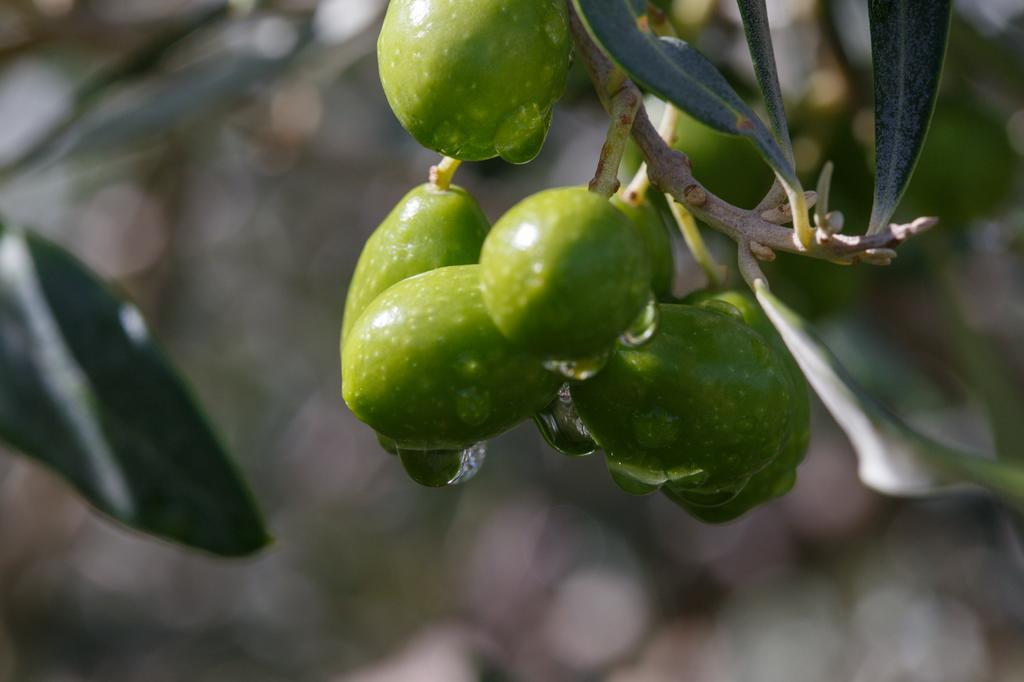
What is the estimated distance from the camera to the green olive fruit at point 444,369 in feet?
2.71

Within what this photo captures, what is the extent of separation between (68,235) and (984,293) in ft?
11.6

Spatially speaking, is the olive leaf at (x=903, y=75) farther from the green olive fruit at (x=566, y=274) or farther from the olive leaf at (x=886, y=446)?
the green olive fruit at (x=566, y=274)

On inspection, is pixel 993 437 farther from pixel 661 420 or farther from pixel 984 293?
pixel 984 293

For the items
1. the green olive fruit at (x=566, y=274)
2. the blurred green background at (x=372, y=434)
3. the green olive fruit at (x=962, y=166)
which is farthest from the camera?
the blurred green background at (x=372, y=434)

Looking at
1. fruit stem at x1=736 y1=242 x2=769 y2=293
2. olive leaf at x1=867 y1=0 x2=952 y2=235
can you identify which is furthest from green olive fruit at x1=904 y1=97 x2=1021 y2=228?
fruit stem at x1=736 y1=242 x2=769 y2=293

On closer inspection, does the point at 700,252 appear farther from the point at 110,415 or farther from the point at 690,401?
the point at 110,415

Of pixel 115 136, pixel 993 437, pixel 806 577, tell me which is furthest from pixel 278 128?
pixel 806 577

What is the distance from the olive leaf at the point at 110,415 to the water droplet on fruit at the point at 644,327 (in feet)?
1.95

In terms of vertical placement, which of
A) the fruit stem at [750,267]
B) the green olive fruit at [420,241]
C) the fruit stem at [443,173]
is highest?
the fruit stem at [443,173]

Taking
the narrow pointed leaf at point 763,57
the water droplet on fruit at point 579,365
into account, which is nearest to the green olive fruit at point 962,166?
the narrow pointed leaf at point 763,57

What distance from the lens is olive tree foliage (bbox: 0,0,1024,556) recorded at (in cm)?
84

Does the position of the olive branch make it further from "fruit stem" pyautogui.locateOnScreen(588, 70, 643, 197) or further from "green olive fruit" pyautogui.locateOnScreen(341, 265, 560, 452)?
"green olive fruit" pyautogui.locateOnScreen(341, 265, 560, 452)

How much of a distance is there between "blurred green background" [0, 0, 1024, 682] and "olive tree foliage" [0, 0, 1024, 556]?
0.91ft

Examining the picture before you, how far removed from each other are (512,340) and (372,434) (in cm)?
416
